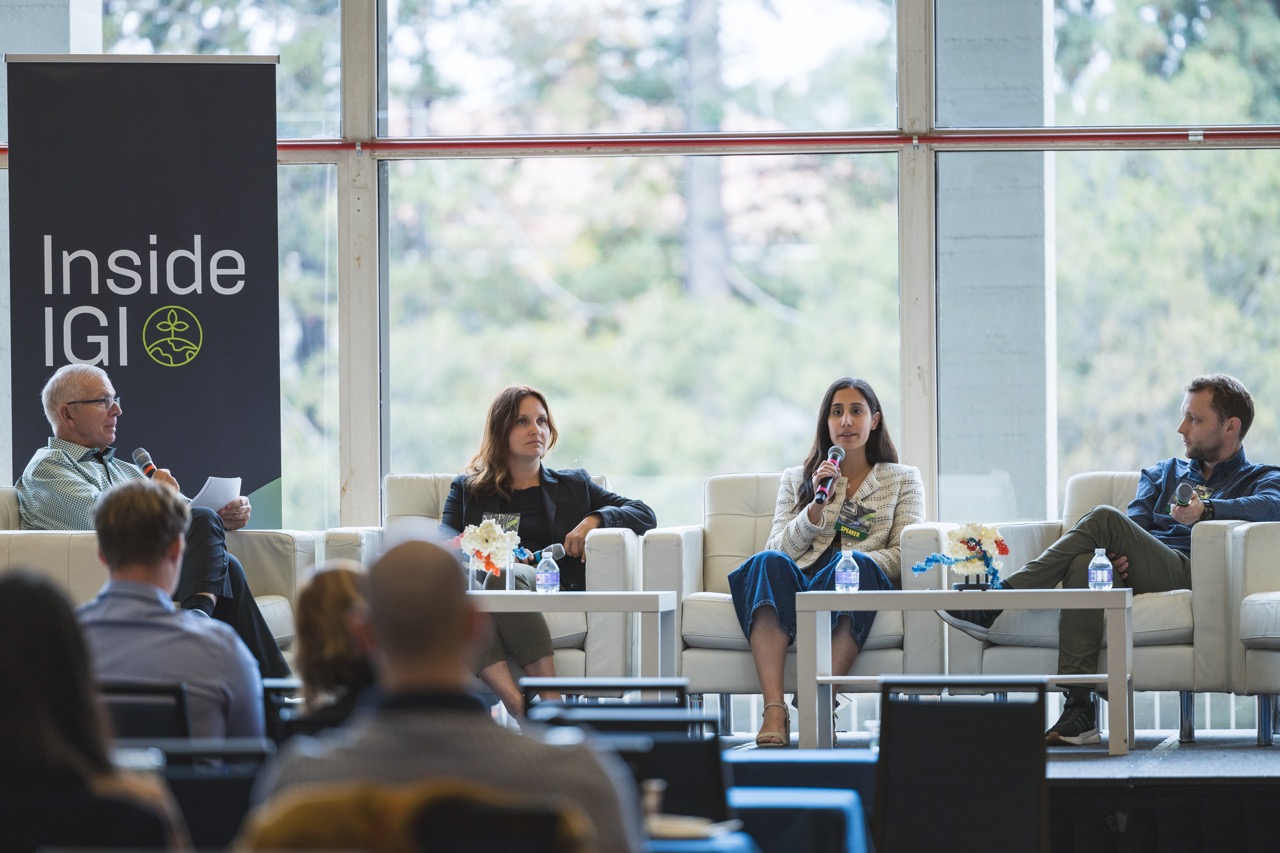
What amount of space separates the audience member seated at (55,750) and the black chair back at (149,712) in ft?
2.35

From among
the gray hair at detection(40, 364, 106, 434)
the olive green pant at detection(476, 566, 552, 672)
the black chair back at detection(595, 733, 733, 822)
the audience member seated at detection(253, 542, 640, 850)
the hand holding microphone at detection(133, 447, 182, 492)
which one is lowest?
the olive green pant at detection(476, 566, 552, 672)

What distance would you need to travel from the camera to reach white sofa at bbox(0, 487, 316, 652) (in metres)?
5.24

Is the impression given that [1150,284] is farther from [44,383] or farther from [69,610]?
[69,610]

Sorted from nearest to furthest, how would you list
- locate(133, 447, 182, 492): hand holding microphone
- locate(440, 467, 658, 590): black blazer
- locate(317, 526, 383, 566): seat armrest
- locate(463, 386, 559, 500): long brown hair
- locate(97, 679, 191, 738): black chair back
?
locate(97, 679, 191, 738): black chair back < locate(133, 447, 182, 492): hand holding microphone < locate(317, 526, 383, 566): seat armrest < locate(440, 467, 658, 590): black blazer < locate(463, 386, 559, 500): long brown hair

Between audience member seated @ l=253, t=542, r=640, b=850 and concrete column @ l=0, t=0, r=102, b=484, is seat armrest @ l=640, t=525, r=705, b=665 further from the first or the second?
audience member seated @ l=253, t=542, r=640, b=850

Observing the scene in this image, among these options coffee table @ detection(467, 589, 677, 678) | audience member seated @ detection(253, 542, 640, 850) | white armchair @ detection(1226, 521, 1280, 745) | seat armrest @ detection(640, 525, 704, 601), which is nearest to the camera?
audience member seated @ detection(253, 542, 640, 850)

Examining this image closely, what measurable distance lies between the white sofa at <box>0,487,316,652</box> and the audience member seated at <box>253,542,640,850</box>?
3700mm

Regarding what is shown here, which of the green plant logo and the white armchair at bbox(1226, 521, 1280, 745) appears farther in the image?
the green plant logo

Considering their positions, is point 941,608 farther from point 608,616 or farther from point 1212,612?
point 608,616

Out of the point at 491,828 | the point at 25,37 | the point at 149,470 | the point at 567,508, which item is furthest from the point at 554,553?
the point at 491,828

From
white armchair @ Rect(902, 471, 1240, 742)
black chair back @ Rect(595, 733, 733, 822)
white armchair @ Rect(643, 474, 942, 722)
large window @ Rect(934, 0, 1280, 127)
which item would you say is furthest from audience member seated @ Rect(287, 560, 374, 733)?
large window @ Rect(934, 0, 1280, 127)

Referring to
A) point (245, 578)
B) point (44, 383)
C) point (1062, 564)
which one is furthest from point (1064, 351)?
point (44, 383)

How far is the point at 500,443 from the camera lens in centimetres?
598

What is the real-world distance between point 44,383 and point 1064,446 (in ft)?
13.4
